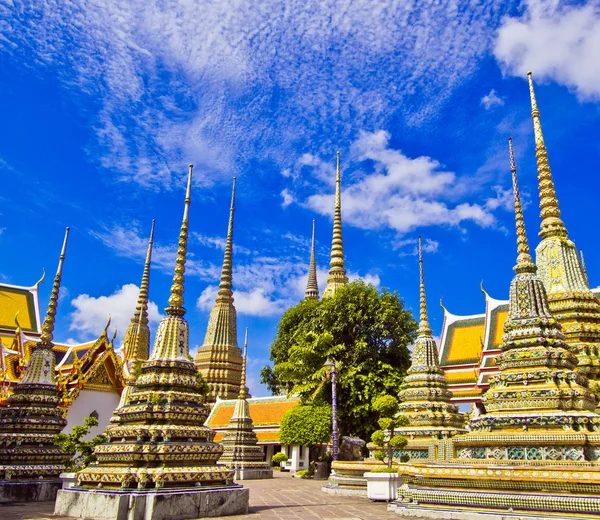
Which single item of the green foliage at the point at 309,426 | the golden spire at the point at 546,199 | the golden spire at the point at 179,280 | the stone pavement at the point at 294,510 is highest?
the golden spire at the point at 546,199

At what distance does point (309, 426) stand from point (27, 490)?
12.5 metres

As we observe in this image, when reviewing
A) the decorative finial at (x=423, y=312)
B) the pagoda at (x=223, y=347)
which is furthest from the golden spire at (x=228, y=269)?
the decorative finial at (x=423, y=312)

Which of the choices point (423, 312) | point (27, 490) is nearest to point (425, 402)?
point (423, 312)

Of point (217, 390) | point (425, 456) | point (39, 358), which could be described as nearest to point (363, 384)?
point (425, 456)

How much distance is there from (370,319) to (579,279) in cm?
1094

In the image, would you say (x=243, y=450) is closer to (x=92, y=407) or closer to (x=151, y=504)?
(x=92, y=407)

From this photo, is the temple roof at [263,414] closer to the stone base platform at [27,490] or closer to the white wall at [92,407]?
the white wall at [92,407]

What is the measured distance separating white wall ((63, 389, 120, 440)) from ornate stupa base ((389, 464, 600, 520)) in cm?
2077

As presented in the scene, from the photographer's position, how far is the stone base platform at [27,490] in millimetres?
11633

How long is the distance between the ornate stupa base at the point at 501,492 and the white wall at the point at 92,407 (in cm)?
2077

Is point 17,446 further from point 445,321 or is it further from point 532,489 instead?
point 445,321

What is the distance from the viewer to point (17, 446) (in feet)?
43.9

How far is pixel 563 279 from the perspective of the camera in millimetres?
15539

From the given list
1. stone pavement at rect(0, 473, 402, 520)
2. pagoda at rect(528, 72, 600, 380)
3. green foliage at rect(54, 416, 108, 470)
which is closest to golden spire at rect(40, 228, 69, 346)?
green foliage at rect(54, 416, 108, 470)
